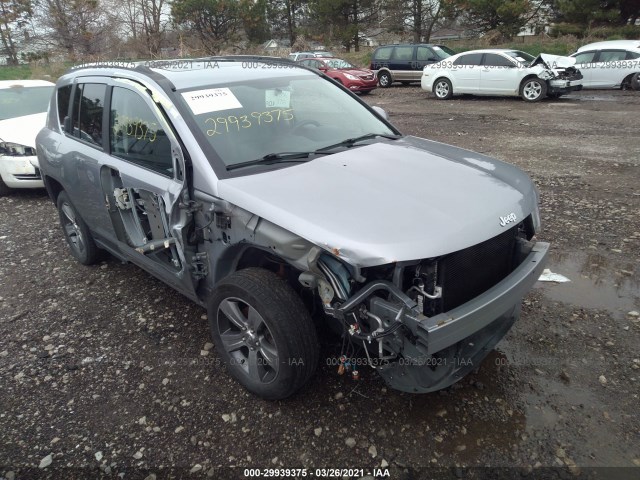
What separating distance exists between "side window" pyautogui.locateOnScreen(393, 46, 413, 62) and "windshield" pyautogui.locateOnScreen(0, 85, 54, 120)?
13.7 m

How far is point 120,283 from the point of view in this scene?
4.27 m

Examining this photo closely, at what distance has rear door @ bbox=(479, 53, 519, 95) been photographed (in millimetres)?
13391

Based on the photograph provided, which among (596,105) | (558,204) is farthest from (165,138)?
(596,105)

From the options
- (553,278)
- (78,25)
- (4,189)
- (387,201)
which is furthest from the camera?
(78,25)

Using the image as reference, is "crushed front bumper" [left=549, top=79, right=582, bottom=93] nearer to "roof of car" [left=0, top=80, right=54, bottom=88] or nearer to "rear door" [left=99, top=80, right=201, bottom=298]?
"roof of car" [left=0, top=80, right=54, bottom=88]

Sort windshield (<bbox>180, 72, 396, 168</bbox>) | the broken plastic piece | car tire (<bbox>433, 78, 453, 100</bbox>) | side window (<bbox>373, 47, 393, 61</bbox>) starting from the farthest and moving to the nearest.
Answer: side window (<bbox>373, 47, 393, 61</bbox>) → car tire (<bbox>433, 78, 453, 100</bbox>) → the broken plastic piece → windshield (<bbox>180, 72, 396, 168</bbox>)

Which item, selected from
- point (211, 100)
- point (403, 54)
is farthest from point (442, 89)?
point (211, 100)

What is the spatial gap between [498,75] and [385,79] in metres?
6.02

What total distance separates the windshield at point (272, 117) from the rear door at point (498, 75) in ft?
38.0

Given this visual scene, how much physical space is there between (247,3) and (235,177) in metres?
39.6

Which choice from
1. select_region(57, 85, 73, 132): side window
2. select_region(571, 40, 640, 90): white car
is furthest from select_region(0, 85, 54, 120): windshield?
select_region(571, 40, 640, 90): white car

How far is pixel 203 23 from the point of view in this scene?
3684cm

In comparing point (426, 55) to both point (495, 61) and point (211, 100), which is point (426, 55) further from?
point (211, 100)

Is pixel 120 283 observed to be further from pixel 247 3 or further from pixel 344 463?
pixel 247 3
